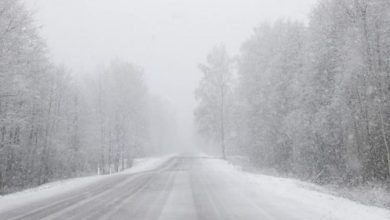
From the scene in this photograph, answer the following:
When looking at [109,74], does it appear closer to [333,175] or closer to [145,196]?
[333,175]

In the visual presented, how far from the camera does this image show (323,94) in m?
25.6

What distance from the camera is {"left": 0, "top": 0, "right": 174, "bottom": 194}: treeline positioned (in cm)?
2334

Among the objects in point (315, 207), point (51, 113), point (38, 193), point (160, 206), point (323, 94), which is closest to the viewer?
point (315, 207)

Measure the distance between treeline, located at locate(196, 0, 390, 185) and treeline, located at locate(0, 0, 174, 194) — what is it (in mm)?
13698

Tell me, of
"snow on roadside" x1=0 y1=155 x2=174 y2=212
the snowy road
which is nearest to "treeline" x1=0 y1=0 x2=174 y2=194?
"snow on roadside" x1=0 y1=155 x2=174 y2=212

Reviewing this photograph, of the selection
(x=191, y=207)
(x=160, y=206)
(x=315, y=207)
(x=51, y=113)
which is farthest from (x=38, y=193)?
(x=51, y=113)

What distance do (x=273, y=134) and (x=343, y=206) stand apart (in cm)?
2249

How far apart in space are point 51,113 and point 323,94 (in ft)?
86.7

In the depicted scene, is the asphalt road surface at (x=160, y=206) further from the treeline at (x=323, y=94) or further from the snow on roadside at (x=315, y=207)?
the treeline at (x=323, y=94)

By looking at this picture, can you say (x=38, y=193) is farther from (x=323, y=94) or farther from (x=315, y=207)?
(x=323, y=94)

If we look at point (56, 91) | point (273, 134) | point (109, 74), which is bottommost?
point (273, 134)

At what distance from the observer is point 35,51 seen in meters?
29.6

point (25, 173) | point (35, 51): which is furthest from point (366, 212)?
point (25, 173)

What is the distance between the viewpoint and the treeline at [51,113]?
2334cm
